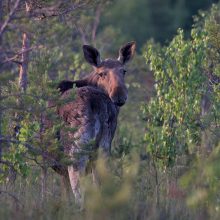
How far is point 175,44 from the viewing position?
1380 centimetres

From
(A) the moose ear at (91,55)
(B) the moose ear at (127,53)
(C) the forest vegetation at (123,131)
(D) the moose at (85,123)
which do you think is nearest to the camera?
(C) the forest vegetation at (123,131)

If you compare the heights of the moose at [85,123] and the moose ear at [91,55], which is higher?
the moose ear at [91,55]

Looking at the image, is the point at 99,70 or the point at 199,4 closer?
the point at 99,70

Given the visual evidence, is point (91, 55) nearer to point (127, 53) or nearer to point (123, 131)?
point (127, 53)

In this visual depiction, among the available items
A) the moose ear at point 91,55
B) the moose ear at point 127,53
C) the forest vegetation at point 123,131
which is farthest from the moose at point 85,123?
the moose ear at point 127,53

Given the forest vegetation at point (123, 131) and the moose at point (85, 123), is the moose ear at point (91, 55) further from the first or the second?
the moose at point (85, 123)

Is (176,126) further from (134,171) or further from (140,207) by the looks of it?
(134,171)

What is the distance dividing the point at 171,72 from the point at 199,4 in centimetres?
3658

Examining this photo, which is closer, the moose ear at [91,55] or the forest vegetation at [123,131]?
the forest vegetation at [123,131]

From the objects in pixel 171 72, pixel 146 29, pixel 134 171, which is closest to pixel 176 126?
pixel 171 72

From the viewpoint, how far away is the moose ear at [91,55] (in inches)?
536

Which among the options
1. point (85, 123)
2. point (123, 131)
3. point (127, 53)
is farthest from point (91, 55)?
point (123, 131)

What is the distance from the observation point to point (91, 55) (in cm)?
1370

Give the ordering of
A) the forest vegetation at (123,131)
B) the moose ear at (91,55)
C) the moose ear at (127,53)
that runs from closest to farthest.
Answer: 1. the forest vegetation at (123,131)
2. the moose ear at (91,55)
3. the moose ear at (127,53)
